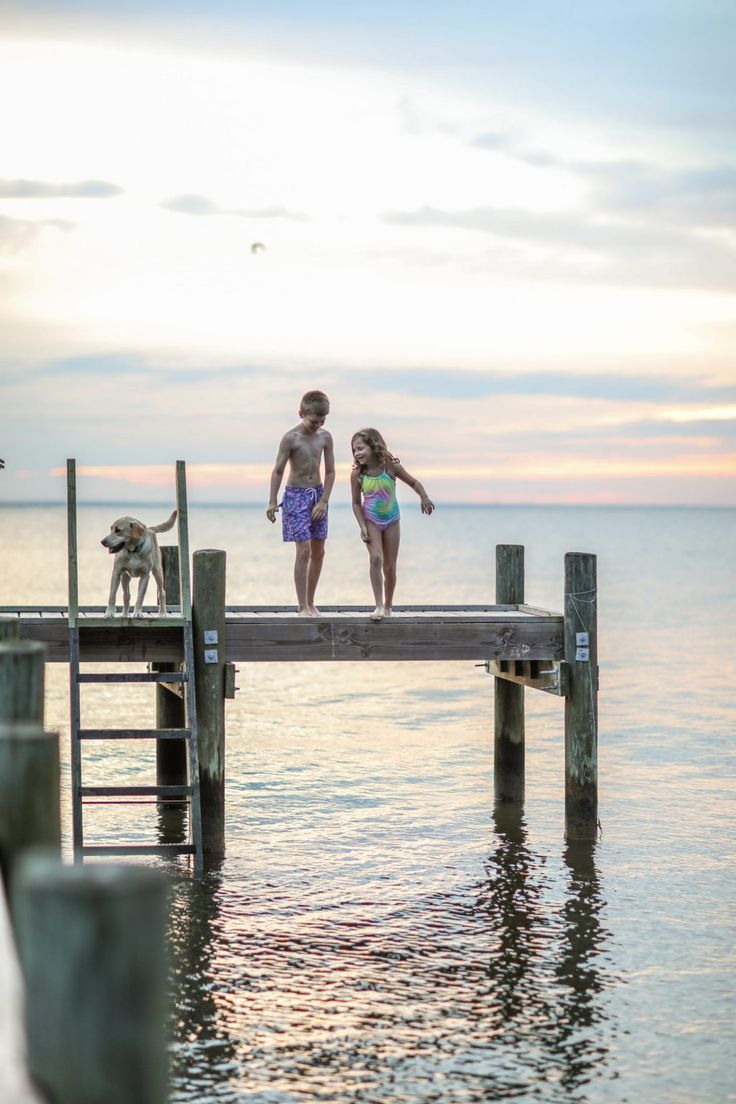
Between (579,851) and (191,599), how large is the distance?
Result: 4526 mm

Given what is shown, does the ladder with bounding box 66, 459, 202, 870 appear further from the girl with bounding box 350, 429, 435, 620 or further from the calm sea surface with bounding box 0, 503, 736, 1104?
the girl with bounding box 350, 429, 435, 620

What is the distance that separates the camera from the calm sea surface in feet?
25.3

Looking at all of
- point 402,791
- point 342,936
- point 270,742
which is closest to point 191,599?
point 342,936

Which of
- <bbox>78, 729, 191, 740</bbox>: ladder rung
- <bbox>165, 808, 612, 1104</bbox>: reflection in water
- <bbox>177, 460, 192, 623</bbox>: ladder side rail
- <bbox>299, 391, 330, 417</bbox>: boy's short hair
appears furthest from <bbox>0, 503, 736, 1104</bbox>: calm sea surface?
<bbox>299, 391, 330, 417</bbox>: boy's short hair

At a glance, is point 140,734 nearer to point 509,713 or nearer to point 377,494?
point 377,494

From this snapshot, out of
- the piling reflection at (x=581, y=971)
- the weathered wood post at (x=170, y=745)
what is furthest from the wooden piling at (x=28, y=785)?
the weathered wood post at (x=170, y=745)

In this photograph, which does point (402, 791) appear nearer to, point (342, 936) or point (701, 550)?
point (342, 936)

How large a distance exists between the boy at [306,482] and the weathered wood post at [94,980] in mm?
8908

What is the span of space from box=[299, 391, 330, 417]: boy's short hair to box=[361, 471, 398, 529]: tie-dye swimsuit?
0.83 m

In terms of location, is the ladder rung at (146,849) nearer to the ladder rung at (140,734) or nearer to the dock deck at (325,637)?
the ladder rung at (140,734)

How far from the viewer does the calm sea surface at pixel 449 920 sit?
771 centimetres

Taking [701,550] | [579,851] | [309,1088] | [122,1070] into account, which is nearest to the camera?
[122,1070]

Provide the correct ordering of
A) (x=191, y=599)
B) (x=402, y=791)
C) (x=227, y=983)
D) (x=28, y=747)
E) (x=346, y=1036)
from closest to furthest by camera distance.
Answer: (x=28, y=747)
(x=346, y=1036)
(x=227, y=983)
(x=191, y=599)
(x=402, y=791)

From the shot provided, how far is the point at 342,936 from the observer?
10.2 meters
